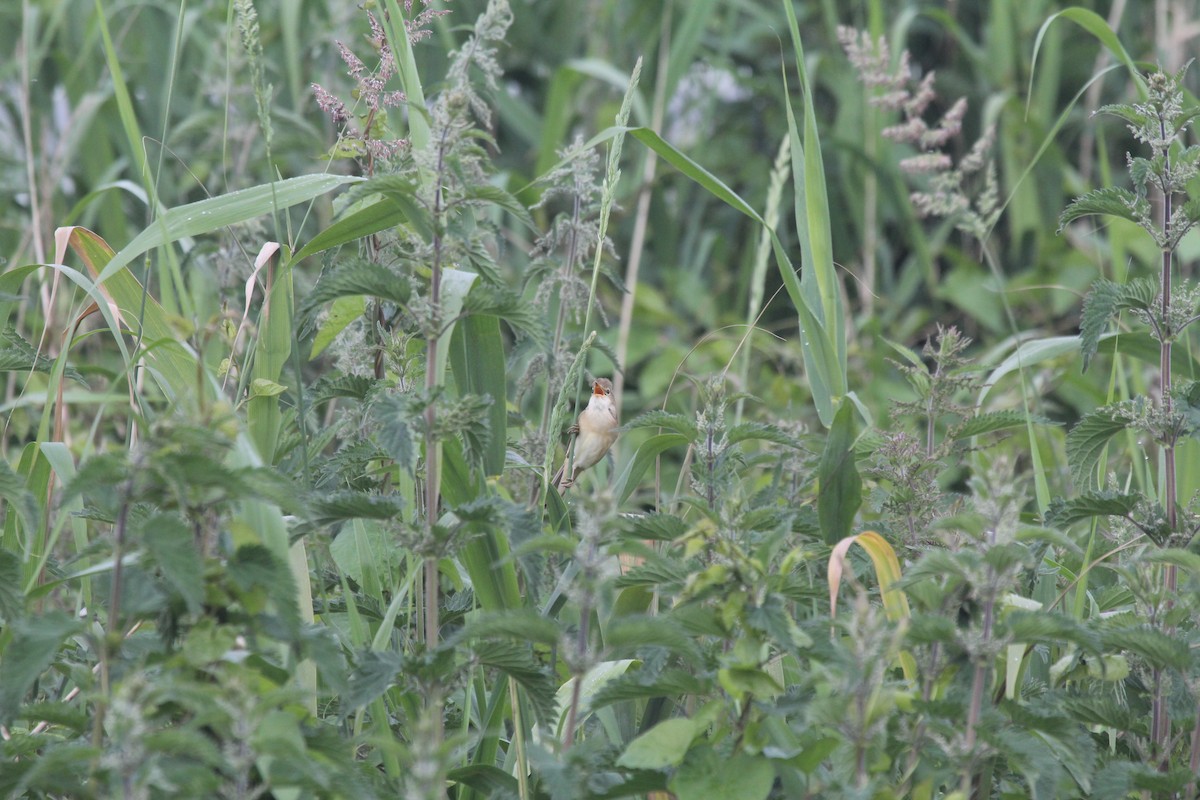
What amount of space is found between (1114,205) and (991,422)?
408mm

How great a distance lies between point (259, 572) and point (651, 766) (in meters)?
0.48

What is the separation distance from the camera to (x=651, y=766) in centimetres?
144

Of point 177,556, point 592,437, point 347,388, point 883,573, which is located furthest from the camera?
point 592,437

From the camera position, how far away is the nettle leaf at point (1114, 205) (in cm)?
184

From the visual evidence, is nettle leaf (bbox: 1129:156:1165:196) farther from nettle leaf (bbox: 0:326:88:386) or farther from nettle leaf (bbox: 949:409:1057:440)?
nettle leaf (bbox: 0:326:88:386)

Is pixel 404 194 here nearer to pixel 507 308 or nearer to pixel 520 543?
pixel 507 308

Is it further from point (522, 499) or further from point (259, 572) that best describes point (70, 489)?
point (522, 499)

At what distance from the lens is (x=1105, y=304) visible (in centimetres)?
184

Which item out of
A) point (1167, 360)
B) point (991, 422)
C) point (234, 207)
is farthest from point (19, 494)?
point (1167, 360)

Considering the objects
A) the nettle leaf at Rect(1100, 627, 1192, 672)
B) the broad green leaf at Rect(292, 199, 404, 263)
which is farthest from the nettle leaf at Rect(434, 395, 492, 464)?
the nettle leaf at Rect(1100, 627, 1192, 672)

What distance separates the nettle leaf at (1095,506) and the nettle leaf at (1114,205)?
0.40 meters

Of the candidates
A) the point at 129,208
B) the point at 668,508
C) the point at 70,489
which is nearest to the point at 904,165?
the point at 668,508

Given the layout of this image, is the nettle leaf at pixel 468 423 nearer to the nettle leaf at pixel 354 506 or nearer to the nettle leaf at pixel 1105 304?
the nettle leaf at pixel 354 506

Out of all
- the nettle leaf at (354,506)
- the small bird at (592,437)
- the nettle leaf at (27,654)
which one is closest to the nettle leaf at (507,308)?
the nettle leaf at (354,506)
